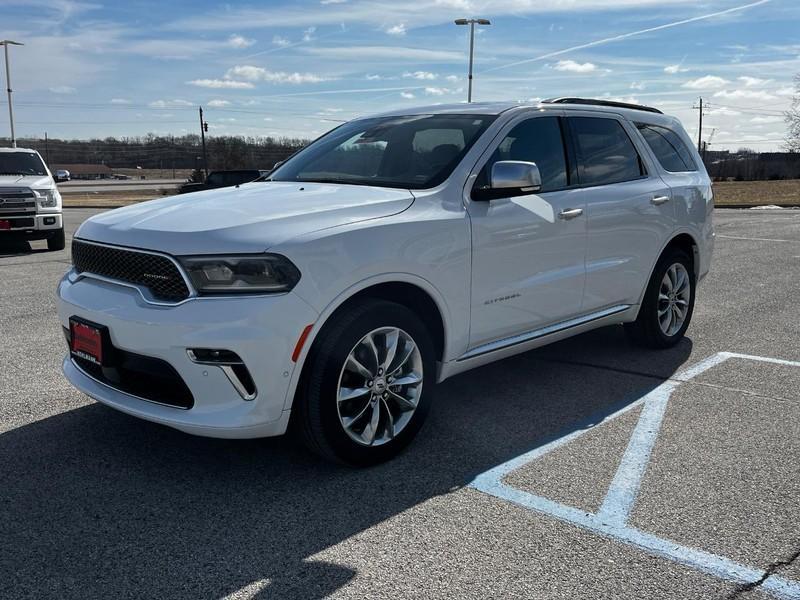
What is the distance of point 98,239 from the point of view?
3.68 metres

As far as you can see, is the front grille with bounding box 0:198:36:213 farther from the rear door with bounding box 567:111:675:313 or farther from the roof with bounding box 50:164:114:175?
the roof with bounding box 50:164:114:175

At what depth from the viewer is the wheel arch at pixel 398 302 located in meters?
3.30

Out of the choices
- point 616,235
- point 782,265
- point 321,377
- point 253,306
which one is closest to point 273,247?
point 253,306

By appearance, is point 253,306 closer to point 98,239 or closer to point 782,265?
point 98,239

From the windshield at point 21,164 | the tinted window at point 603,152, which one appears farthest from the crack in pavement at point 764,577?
the windshield at point 21,164

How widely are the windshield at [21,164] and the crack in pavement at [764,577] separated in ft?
46.7

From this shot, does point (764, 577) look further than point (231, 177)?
No

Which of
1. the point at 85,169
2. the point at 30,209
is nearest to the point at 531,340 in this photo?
the point at 30,209

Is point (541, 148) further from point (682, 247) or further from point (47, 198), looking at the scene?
point (47, 198)

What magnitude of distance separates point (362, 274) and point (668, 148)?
3629 mm

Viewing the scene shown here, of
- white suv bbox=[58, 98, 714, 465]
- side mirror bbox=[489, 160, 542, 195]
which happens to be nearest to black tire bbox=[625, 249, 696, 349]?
white suv bbox=[58, 98, 714, 465]

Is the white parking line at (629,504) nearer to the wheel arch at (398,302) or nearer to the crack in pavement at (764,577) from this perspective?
the crack in pavement at (764,577)

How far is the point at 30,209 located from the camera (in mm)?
12680

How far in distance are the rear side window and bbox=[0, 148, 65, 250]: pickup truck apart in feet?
34.8
